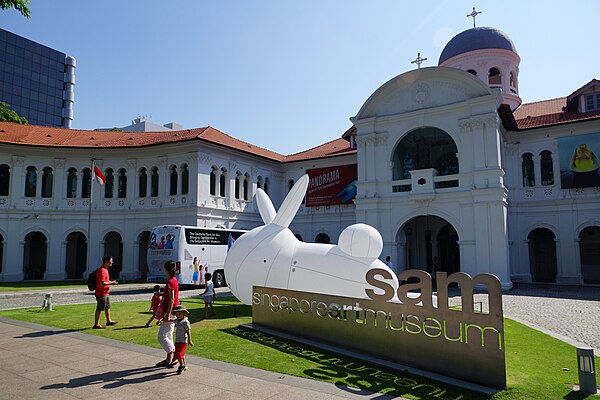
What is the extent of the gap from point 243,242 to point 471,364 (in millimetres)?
7403

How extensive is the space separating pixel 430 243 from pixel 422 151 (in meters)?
6.29

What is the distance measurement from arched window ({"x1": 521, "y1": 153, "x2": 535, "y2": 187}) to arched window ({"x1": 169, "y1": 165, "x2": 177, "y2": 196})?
23154 mm

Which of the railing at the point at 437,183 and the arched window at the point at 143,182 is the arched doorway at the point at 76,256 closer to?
the arched window at the point at 143,182

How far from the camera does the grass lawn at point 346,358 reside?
6238 mm

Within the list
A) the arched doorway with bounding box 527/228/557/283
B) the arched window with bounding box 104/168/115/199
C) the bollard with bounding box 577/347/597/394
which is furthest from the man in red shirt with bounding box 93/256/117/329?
the arched doorway with bounding box 527/228/557/283

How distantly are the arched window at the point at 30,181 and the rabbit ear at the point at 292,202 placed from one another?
24.9 m

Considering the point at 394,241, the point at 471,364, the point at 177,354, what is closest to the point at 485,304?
the point at 394,241

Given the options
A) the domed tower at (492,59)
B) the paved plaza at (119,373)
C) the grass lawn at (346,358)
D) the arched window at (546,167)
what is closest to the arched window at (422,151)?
the arched window at (546,167)

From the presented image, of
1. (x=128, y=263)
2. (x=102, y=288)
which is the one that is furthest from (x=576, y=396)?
(x=128, y=263)

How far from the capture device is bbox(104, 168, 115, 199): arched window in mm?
30562

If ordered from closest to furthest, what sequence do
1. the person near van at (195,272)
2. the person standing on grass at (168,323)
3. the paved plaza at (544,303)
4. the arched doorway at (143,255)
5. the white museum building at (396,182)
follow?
the person standing on grass at (168,323), the paved plaza at (544,303), the person near van at (195,272), the white museum building at (396,182), the arched doorway at (143,255)

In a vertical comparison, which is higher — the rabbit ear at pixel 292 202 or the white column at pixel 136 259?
the rabbit ear at pixel 292 202

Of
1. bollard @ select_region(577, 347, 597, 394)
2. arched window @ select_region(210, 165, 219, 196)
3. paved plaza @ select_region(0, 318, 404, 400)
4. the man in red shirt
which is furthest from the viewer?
arched window @ select_region(210, 165, 219, 196)

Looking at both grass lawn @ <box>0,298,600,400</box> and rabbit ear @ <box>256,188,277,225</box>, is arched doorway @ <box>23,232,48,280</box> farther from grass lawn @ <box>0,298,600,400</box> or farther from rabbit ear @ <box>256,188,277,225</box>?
rabbit ear @ <box>256,188,277,225</box>
